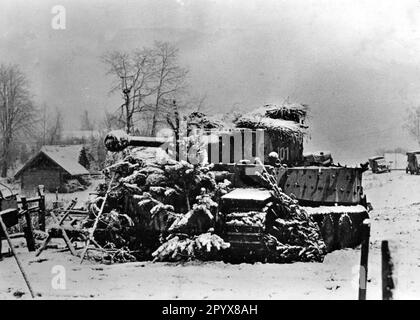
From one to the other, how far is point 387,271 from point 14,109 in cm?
672

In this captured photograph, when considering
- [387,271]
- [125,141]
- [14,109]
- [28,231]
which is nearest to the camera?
[387,271]

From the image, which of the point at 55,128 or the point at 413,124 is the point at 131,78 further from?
the point at 413,124

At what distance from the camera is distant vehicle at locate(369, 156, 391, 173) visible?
8023 millimetres

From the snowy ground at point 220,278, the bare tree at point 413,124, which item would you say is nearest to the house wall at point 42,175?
the snowy ground at point 220,278

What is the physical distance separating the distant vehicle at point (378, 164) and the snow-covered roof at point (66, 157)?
5.48 meters

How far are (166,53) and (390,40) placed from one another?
3671 millimetres

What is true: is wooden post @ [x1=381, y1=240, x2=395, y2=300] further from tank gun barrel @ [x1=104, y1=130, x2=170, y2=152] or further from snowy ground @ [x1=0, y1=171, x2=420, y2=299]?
tank gun barrel @ [x1=104, y1=130, x2=170, y2=152]

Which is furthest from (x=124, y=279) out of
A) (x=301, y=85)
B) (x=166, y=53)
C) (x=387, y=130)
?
(x=387, y=130)

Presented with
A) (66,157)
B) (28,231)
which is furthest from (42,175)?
(28,231)

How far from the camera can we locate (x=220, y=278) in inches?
253
